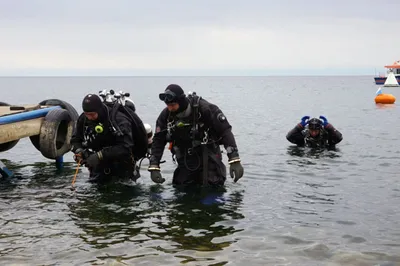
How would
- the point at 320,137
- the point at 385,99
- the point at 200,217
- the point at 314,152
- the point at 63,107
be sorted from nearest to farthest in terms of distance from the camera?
1. the point at 200,217
2. the point at 63,107
3. the point at 314,152
4. the point at 320,137
5. the point at 385,99

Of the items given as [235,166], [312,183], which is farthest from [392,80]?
[235,166]

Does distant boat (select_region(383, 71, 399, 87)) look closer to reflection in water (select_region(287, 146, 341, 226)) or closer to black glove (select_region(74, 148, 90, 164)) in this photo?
reflection in water (select_region(287, 146, 341, 226))

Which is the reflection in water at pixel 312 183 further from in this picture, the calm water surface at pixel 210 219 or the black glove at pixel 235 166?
the black glove at pixel 235 166

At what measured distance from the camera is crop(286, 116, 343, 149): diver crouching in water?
15.8 metres

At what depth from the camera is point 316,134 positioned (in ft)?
52.9

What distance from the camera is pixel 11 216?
8.64 m

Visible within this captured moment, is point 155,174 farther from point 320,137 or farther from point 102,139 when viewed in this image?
point 320,137

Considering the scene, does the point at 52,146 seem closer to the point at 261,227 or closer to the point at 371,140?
the point at 261,227

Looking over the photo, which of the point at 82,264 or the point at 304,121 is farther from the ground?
the point at 304,121

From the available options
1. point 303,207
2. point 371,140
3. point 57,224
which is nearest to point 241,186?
point 303,207

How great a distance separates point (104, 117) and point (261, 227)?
3384mm

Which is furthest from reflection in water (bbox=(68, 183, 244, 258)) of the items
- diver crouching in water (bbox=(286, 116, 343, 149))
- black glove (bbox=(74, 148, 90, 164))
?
diver crouching in water (bbox=(286, 116, 343, 149))

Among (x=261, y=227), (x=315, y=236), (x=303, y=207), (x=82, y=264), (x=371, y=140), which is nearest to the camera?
(x=82, y=264)

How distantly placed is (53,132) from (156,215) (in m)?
4.62
